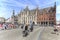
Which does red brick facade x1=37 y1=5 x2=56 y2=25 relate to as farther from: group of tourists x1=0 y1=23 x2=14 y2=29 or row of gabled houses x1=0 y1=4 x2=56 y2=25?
group of tourists x1=0 y1=23 x2=14 y2=29

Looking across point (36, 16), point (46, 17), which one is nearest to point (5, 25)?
point (36, 16)

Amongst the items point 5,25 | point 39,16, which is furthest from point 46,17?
point 5,25

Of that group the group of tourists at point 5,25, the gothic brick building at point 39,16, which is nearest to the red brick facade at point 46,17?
the gothic brick building at point 39,16

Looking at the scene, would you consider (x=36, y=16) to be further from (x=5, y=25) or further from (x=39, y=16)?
(x=5, y=25)

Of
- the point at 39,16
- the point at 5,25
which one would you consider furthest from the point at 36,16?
the point at 5,25

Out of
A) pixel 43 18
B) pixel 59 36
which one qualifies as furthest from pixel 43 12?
pixel 59 36

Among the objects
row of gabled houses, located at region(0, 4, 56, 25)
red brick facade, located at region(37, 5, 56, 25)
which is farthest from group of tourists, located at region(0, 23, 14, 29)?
red brick facade, located at region(37, 5, 56, 25)

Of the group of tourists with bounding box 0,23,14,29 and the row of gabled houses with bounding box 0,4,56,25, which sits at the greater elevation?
the row of gabled houses with bounding box 0,4,56,25

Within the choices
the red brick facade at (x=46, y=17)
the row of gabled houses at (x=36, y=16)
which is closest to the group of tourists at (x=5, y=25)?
the row of gabled houses at (x=36, y=16)

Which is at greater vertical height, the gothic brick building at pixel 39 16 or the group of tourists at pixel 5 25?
the gothic brick building at pixel 39 16

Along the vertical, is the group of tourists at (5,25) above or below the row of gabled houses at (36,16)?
below

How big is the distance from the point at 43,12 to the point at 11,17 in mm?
358

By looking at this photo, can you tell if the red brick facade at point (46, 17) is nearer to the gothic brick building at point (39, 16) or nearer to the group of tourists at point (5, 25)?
the gothic brick building at point (39, 16)

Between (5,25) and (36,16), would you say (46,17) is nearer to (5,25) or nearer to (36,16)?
(36,16)
